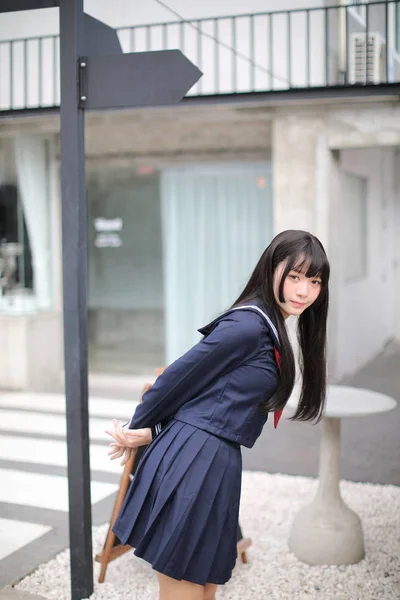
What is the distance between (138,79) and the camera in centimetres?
297

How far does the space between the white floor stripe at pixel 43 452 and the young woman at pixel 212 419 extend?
5.53ft

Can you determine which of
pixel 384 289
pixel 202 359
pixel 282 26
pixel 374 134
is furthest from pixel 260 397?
pixel 384 289

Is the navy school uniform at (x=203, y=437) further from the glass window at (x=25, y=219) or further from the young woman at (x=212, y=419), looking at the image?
the glass window at (x=25, y=219)

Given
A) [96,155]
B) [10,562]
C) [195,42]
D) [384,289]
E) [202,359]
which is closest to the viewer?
[202,359]

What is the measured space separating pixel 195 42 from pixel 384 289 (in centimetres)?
562

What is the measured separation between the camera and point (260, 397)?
7.02 ft

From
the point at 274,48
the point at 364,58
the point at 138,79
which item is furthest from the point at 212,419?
the point at 364,58

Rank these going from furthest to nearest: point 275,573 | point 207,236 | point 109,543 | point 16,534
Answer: point 207,236 < point 16,534 < point 275,573 < point 109,543

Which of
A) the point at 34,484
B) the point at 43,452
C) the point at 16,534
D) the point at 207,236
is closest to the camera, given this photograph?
the point at 16,534

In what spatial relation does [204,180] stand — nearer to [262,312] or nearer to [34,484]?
[34,484]

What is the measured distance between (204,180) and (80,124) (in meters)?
5.83

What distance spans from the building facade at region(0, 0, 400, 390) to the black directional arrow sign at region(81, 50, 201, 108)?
7.72 ft

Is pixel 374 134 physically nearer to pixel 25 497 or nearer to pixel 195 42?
pixel 195 42

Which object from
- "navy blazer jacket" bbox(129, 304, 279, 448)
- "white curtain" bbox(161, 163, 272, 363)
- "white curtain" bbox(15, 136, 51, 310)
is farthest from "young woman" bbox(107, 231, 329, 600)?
"white curtain" bbox(15, 136, 51, 310)
